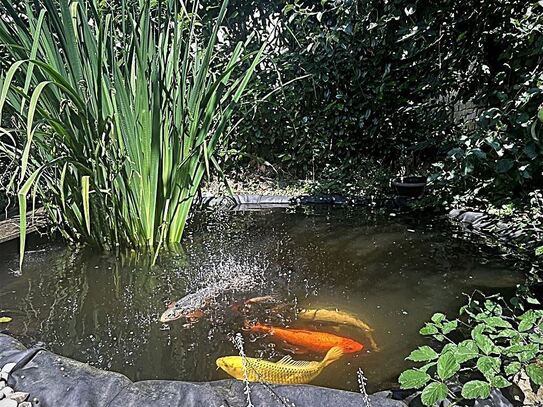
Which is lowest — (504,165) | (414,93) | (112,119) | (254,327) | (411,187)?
(254,327)

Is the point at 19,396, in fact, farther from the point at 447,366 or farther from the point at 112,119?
the point at 112,119

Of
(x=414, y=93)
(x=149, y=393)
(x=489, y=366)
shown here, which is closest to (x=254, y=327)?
(x=149, y=393)

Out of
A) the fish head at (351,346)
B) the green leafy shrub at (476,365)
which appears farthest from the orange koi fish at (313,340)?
the green leafy shrub at (476,365)

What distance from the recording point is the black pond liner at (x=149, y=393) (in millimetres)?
917

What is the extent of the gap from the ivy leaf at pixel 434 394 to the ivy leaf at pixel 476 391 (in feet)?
0.13

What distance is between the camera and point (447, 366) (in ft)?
2.77

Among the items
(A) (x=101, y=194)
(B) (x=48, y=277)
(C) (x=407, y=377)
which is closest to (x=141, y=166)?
(A) (x=101, y=194)

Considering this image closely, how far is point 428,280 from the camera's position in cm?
192

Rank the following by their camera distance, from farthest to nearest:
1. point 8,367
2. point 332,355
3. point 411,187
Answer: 1. point 411,187
2. point 332,355
3. point 8,367

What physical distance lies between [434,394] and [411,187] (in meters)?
3.12

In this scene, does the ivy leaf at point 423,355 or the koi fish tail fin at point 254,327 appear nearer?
the ivy leaf at point 423,355

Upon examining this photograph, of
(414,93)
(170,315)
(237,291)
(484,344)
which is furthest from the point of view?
(414,93)

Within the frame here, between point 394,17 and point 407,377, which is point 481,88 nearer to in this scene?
point 394,17

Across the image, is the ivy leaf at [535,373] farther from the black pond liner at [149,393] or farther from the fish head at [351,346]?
the fish head at [351,346]
